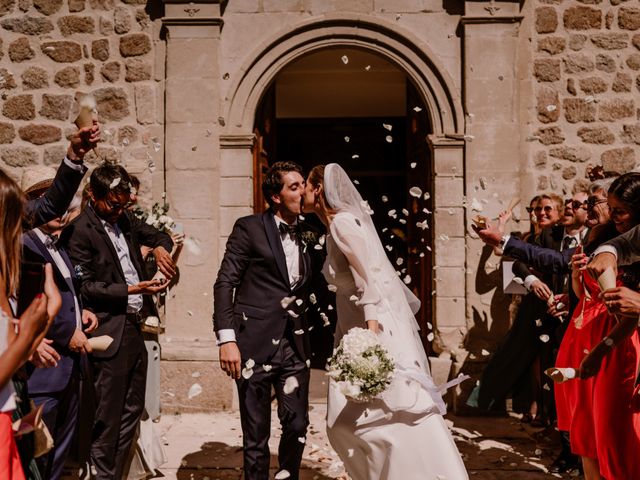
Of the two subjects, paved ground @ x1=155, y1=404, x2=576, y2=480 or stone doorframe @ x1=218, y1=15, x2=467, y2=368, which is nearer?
paved ground @ x1=155, y1=404, x2=576, y2=480

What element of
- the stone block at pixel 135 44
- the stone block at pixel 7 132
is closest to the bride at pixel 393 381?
the stone block at pixel 135 44

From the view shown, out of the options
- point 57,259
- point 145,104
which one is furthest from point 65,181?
point 145,104

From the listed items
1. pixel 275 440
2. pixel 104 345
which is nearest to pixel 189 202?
pixel 275 440

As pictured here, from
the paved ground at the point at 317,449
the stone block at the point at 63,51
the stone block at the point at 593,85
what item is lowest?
the paved ground at the point at 317,449

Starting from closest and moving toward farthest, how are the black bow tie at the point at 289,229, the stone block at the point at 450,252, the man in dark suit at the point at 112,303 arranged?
the man in dark suit at the point at 112,303, the black bow tie at the point at 289,229, the stone block at the point at 450,252

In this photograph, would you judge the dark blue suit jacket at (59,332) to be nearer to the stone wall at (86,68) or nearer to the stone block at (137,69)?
the stone wall at (86,68)

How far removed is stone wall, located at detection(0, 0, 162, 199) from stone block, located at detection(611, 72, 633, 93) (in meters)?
4.41

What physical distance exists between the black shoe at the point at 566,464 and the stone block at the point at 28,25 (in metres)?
5.95

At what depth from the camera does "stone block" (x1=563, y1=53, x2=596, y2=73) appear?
6645 mm

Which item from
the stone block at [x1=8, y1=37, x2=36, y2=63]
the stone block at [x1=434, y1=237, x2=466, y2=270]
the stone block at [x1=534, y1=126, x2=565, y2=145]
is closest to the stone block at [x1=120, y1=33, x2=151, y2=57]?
the stone block at [x1=8, y1=37, x2=36, y2=63]

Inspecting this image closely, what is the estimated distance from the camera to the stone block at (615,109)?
663cm

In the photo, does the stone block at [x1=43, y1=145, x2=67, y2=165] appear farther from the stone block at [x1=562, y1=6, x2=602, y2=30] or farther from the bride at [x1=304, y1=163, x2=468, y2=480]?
the stone block at [x1=562, y1=6, x2=602, y2=30]

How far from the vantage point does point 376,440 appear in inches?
142

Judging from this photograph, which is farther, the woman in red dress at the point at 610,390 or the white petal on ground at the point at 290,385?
the white petal on ground at the point at 290,385
